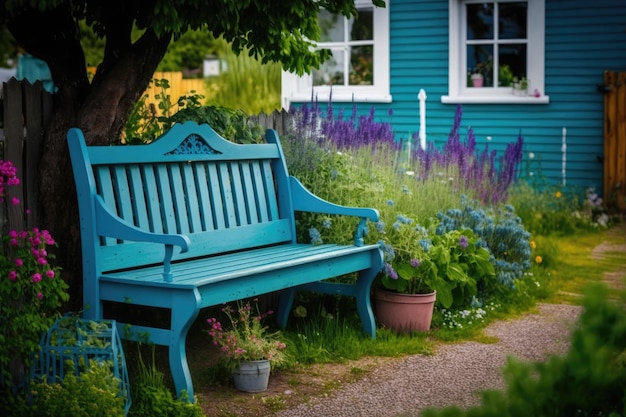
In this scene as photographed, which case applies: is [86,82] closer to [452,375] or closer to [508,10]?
[452,375]

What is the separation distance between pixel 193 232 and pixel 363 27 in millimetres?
8953

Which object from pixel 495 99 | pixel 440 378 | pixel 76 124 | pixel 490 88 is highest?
pixel 490 88

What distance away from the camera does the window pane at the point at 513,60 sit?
12555 millimetres

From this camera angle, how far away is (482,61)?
12.8m

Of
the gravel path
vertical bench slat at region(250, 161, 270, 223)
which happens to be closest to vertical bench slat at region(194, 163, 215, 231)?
vertical bench slat at region(250, 161, 270, 223)

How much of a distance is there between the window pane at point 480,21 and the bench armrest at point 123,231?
912 centimetres

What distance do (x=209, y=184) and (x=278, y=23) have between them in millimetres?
1043

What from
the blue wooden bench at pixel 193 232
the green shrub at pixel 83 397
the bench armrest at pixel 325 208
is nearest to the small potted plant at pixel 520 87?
the blue wooden bench at pixel 193 232

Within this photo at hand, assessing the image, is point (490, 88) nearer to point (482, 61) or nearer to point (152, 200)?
point (482, 61)

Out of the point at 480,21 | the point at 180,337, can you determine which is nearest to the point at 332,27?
the point at 480,21

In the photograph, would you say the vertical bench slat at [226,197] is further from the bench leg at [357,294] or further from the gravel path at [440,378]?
the gravel path at [440,378]

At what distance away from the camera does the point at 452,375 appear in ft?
16.6

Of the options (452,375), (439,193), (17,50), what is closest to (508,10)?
(439,193)

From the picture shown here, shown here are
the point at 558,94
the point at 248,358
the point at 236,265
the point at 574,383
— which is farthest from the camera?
the point at 558,94
